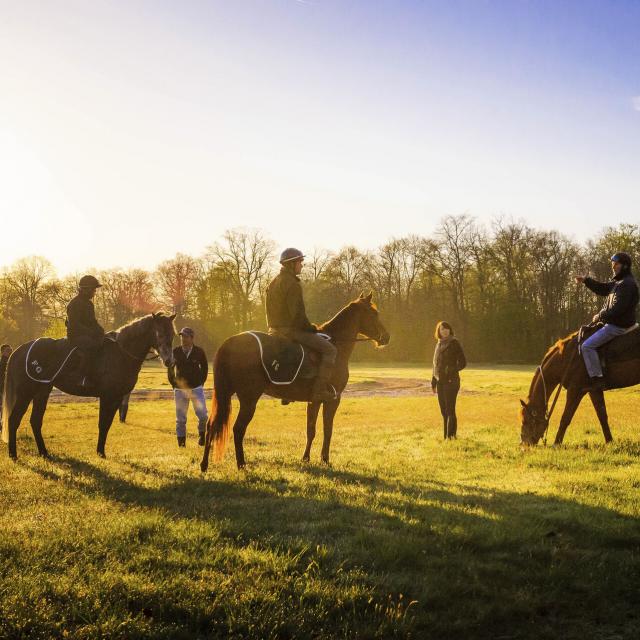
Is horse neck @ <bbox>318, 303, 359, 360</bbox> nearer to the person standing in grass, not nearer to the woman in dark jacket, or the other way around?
the woman in dark jacket

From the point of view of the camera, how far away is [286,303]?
9609 mm

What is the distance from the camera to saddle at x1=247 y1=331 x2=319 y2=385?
31.2ft

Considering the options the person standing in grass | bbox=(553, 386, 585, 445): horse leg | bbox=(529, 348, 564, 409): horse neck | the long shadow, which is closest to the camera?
the long shadow

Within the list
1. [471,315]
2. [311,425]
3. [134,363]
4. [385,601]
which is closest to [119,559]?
[385,601]

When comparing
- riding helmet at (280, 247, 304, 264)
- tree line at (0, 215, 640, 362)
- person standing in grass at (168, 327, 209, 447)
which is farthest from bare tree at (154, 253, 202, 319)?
riding helmet at (280, 247, 304, 264)

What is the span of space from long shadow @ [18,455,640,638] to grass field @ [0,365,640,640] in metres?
0.02

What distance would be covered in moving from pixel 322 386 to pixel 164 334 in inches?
132

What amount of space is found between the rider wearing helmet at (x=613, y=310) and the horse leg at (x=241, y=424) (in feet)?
20.9

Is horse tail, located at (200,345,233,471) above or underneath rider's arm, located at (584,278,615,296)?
underneath

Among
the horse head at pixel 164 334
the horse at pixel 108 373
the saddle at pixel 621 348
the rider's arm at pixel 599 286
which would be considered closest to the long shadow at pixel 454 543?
the horse head at pixel 164 334

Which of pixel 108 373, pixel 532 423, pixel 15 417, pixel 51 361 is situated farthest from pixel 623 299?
pixel 15 417

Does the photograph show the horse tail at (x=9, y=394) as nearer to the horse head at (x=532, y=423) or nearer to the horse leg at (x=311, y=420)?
the horse leg at (x=311, y=420)

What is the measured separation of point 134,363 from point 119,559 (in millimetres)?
6756

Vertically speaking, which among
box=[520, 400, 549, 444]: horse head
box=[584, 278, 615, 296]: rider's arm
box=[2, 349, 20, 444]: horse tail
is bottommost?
box=[520, 400, 549, 444]: horse head
